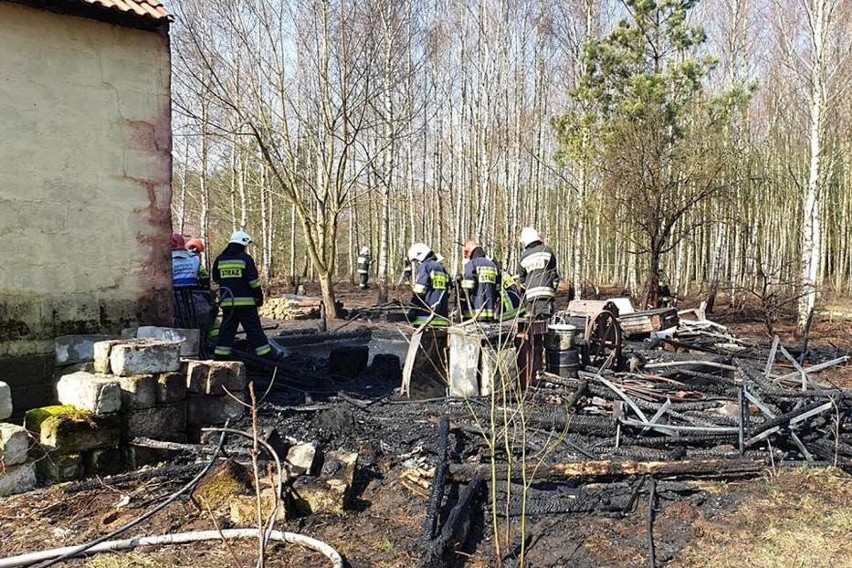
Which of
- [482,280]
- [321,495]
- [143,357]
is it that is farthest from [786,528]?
[143,357]

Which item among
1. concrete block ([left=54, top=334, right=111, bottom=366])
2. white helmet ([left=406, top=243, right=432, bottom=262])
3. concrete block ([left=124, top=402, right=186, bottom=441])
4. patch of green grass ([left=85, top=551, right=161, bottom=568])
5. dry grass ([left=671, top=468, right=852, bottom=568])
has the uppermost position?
white helmet ([left=406, top=243, right=432, bottom=262])

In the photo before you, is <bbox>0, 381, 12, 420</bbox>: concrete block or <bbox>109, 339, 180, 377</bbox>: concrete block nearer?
<bbox>0, 381, 12, 420</bbox>: concrete block

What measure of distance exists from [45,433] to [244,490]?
5.60 feet

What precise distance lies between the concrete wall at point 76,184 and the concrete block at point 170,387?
161 cm

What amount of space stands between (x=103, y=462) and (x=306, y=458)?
1.74 meters

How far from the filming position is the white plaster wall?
6285 mm

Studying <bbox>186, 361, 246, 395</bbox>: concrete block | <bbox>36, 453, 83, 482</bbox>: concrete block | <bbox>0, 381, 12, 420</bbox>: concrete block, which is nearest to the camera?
<bbox>0, 381, 12, 420</bbox>: concrete block

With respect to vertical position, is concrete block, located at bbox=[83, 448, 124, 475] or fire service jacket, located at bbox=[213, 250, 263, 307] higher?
fire service jacket, located at bbox=[213, 250, 263, 307]

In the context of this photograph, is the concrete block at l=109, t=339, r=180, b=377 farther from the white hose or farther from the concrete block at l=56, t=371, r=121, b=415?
the white hose

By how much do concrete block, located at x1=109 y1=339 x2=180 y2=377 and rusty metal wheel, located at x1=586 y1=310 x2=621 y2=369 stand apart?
5.43 meters

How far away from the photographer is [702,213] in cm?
2109

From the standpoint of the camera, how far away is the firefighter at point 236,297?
8.44m

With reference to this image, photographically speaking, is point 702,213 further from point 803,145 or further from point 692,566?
point 692,566

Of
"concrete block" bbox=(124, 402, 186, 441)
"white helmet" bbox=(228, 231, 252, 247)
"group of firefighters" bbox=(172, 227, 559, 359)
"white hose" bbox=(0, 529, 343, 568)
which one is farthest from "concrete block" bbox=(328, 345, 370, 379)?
"white hose" bbox=(0, 529, 343, 568)
